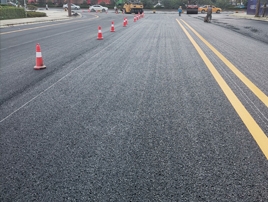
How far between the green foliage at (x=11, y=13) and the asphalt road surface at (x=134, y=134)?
23701 millimetres

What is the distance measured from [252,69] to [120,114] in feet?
14.2

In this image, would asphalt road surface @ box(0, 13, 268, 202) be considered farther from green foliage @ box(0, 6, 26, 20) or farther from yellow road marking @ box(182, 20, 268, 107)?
green foliage @ box(0, 6, 26, 20)

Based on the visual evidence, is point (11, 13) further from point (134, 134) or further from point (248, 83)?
point (134, 134)

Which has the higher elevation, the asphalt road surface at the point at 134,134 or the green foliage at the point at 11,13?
the green foliage at the point at 11,13

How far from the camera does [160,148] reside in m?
2.98

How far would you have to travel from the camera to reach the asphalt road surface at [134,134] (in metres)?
2.35

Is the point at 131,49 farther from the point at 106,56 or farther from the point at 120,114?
the point at 120,114

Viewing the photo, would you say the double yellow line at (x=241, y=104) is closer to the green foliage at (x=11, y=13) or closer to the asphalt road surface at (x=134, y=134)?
the asphalt road surface at (x=134, y=134)

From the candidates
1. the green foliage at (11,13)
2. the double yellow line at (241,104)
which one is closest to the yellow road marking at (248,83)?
the double yellow line at (241,104)

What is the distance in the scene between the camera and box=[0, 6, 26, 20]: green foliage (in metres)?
26.9

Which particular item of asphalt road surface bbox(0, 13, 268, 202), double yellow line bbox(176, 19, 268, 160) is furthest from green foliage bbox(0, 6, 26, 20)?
double yellow line bbox(176, 19, 268, 160)

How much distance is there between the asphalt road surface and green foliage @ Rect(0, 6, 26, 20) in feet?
77.8

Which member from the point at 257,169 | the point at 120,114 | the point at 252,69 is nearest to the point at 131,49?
the point at 252,69

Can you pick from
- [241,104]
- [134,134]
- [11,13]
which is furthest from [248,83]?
[11,13]
